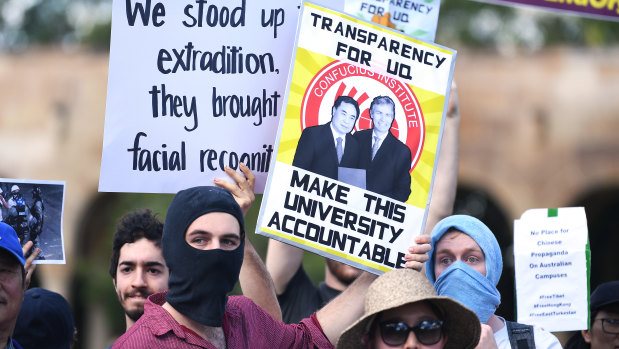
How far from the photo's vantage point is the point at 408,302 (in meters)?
3.29

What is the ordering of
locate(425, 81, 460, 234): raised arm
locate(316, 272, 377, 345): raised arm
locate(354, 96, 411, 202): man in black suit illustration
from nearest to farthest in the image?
Answer: locate(316, 272, 377, 345): raised arm
locate(354, 96, 411, 202): man in black suit illustration
locate(425, 81, 460, 234): raised arm

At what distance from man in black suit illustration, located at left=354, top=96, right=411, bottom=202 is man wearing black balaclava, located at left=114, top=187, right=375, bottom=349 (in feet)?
2.60

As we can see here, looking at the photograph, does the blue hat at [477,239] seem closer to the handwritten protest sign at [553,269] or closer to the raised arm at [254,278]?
the raised arm at [254,278]

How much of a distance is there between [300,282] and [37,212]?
157cm

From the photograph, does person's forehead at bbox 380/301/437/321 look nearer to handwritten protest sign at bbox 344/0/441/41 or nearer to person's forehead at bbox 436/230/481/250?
person's forehead at bbox 436/230/481/250

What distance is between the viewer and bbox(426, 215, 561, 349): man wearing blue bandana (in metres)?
3.79

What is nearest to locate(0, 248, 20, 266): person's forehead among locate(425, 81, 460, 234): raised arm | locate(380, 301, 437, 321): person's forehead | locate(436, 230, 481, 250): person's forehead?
locate(380, 301, 437, 321): person's forehead

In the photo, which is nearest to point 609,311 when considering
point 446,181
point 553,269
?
point 553,269

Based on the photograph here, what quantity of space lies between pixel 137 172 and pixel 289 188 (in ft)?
2.31

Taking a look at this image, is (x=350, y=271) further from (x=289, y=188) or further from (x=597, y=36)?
(x=597, y=36)

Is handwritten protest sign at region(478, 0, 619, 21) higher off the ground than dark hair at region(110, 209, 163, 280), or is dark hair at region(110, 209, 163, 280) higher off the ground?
handwritten protest sign at region(478, 0, 619, 21)

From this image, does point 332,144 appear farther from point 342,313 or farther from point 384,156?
point 342,313

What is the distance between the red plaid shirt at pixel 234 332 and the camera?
3189mm

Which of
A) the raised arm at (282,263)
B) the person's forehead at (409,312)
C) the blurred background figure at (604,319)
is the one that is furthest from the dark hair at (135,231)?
the blurred background figure at (604,319)
